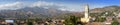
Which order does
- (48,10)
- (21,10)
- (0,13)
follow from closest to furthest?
(0,13)
(21,10)
(48,10)

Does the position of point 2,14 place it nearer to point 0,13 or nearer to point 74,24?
point 0,13

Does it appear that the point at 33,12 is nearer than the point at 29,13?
No

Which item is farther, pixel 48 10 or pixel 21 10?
pixel 48 10

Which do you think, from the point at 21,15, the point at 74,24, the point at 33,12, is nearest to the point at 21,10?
the point at 21,15

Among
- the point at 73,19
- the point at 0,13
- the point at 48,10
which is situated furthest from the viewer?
the point at 48,10

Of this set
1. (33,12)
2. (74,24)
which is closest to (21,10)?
(33,12)

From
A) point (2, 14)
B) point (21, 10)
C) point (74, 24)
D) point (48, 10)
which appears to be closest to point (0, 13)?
point (2, 14)

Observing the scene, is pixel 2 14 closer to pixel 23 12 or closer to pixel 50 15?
pixel 23 12
